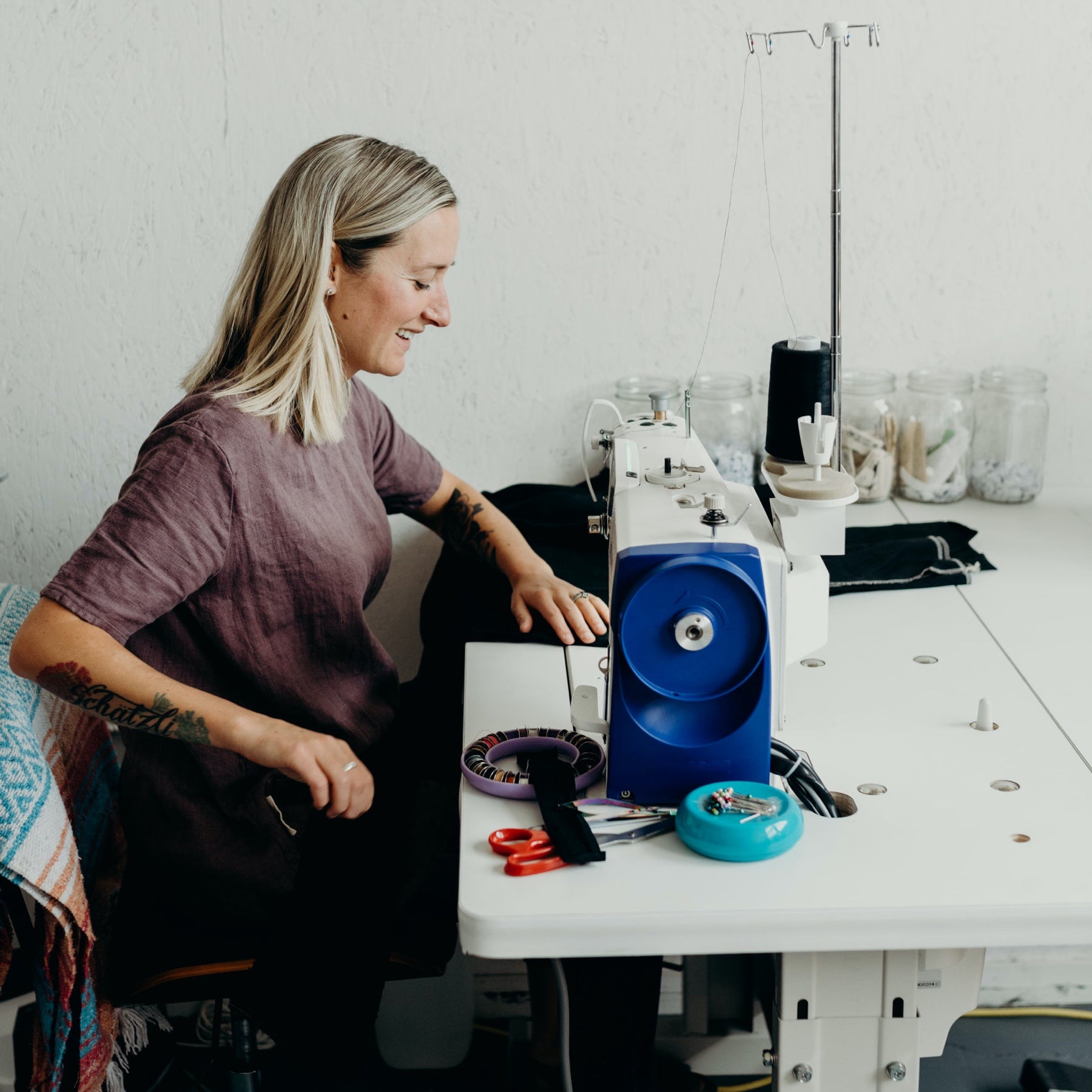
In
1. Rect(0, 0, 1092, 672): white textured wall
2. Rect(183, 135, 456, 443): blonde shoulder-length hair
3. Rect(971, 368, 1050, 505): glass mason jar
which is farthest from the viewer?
Rect(971, 368, 1050, 505): glass mason jar

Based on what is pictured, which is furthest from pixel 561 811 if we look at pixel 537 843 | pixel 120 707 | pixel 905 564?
pixel 905 564

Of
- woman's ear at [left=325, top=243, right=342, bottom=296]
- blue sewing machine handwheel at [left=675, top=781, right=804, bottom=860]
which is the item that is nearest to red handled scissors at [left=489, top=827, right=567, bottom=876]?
blue sewing machine handwheel at [left=675, top=781, right=804, bottom=860]

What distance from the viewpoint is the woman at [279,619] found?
1203mm

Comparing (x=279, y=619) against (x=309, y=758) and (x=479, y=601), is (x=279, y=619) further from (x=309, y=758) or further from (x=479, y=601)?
(x=479, y=601)

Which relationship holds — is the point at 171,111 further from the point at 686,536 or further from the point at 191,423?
the point at 686,536

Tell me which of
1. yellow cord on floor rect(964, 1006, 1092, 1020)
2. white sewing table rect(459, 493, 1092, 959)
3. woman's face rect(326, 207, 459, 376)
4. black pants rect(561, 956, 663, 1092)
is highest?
woman's face rect(326, 207, 459, 376)

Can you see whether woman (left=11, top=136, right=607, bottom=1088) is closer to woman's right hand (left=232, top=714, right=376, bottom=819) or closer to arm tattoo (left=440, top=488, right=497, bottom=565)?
woman's right hand (left=232, top=714, right=376, bottom=819)

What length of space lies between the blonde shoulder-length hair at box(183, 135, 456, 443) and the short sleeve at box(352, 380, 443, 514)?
21 cm

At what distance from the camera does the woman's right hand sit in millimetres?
1187

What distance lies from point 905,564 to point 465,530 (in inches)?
24.3

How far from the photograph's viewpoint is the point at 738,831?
3.33ft

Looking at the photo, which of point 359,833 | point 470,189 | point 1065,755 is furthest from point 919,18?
point 359,833

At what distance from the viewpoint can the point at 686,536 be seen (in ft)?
3.66

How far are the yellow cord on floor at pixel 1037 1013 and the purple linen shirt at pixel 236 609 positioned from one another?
4.10ft
